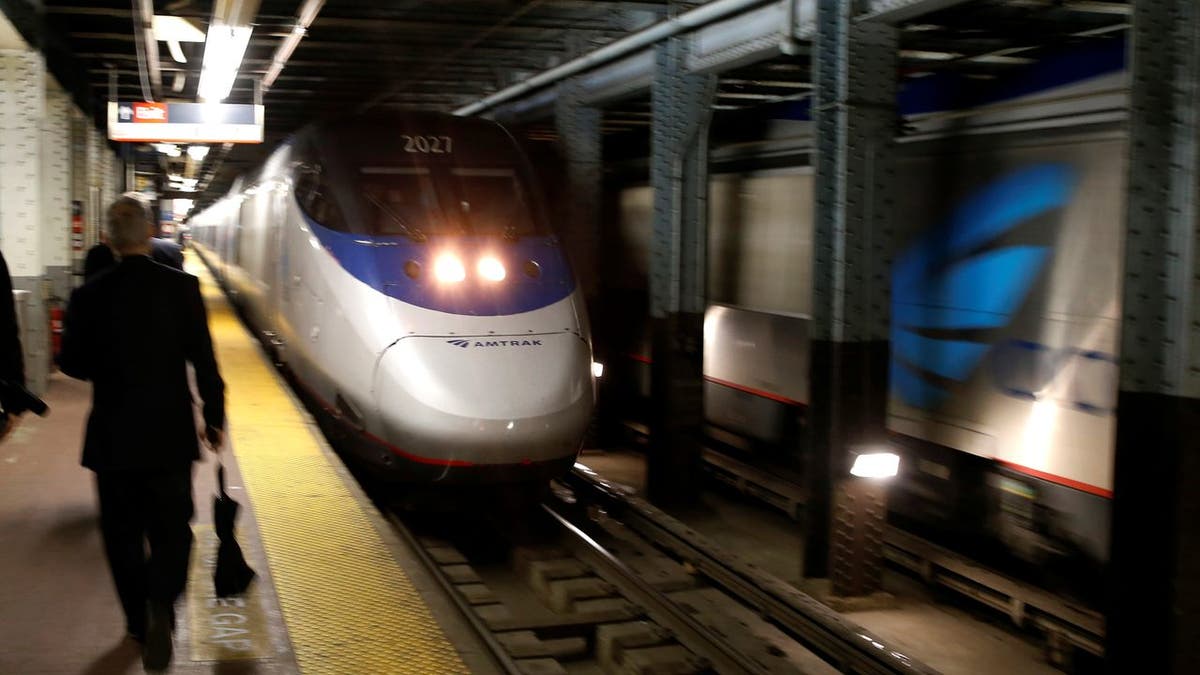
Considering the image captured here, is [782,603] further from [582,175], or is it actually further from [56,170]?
[56,170]

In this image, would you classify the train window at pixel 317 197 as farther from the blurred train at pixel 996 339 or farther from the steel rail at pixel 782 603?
the blurred train at pixel 996 339

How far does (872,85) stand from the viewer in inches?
281

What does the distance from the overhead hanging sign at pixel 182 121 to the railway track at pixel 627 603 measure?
5.82 meters

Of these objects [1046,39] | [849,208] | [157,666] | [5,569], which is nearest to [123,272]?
[157,666]

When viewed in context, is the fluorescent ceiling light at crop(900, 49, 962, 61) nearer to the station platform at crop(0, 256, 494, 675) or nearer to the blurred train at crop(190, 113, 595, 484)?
the blurred train at crop(190, 113, 595, 484)

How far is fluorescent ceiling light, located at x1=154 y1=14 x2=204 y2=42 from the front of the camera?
31.7 ft

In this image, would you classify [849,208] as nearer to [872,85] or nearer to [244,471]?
[872,85]

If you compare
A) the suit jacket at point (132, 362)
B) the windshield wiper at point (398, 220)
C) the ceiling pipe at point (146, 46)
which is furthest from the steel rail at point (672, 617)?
the ceiling pipe at point (146, 46)

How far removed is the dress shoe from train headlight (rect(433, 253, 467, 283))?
369 cm

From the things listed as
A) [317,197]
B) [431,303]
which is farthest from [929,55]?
[317,197]

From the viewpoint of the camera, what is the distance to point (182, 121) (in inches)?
493

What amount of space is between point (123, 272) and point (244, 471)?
323 cm

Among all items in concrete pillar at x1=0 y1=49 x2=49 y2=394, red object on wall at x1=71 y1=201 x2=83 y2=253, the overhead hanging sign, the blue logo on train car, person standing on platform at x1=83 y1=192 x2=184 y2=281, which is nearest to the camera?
person standing on platform at x1=83 y1=192 x2=184 y2=281

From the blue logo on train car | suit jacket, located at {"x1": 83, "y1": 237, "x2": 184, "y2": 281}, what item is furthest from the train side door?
Result: the blue logo on train car
